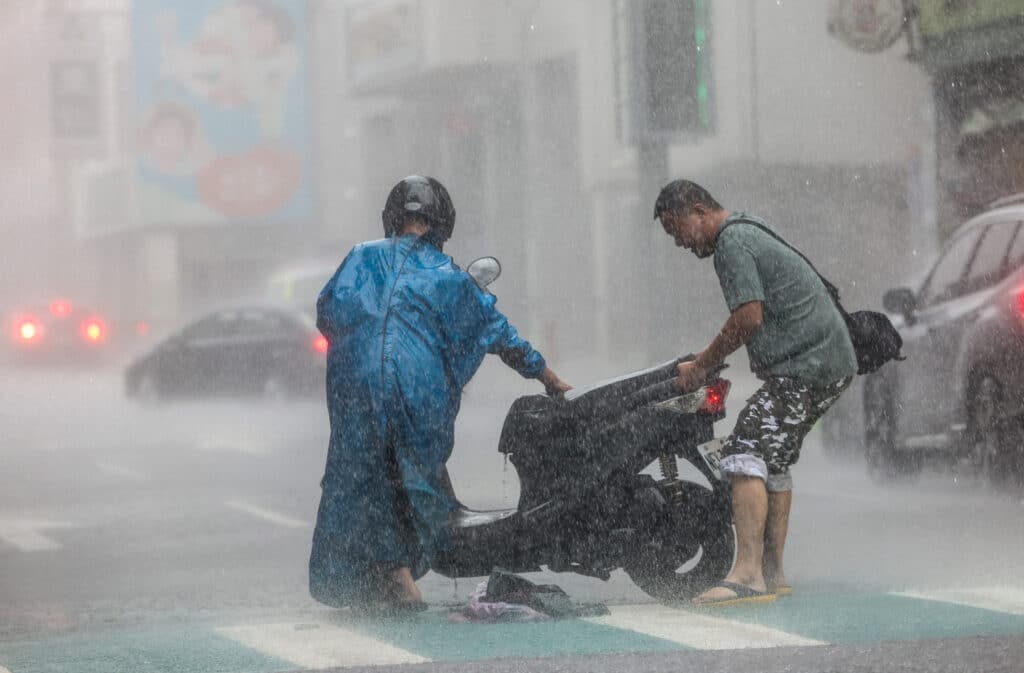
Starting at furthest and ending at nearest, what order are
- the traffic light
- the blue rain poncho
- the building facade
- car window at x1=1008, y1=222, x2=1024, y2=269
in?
the traffic light < the building facade < car window at x1=1008, y1=222, x2=1024, y2=269 < the blue rain poncho

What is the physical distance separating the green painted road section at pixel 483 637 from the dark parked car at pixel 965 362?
322 cm

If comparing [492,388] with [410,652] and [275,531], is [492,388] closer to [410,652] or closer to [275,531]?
[275,531]

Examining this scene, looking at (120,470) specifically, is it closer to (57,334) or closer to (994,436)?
(57,334)

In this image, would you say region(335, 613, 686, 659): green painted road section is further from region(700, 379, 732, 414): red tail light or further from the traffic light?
the traffic light

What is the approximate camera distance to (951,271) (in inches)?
409

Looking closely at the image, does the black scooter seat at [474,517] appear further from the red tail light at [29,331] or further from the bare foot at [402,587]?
the red tail light at [29,331]

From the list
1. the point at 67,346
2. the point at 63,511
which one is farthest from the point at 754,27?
the point at 63,511

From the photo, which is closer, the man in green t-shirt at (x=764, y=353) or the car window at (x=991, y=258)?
the man in green t-shirt at (x=764, y=353)

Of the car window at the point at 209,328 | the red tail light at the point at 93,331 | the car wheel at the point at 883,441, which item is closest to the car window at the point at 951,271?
the car wheel at the point at 883,441

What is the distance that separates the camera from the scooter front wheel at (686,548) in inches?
249

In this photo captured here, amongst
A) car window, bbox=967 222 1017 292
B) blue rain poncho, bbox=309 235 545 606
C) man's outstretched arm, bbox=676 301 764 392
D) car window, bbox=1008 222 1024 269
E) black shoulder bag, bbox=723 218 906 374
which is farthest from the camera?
car window, bbox=967 222 1017 292

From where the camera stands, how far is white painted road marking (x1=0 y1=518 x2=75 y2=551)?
944 centimetres

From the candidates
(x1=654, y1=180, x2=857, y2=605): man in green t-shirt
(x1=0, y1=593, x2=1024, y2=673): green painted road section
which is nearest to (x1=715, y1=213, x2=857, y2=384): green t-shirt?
(x1=654, y1=180, x2=857, y2=605): man in green t-shirt

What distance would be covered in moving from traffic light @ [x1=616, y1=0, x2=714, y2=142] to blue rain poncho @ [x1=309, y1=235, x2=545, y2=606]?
7.96 meters
